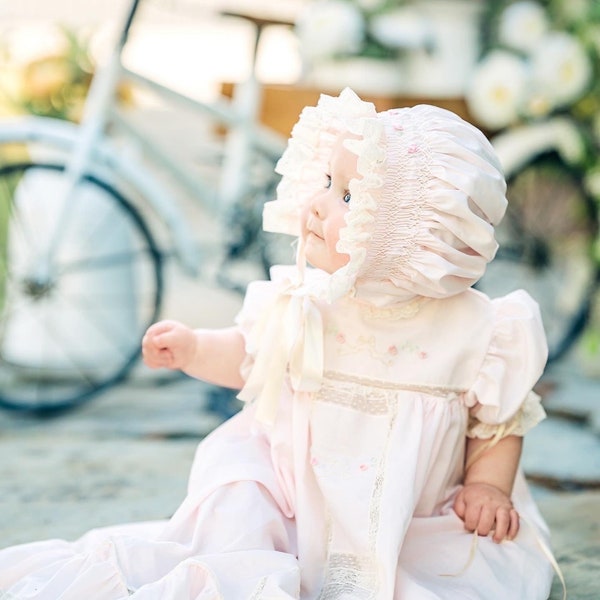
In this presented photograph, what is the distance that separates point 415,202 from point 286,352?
30 cm

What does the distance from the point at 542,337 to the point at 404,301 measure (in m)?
0.22

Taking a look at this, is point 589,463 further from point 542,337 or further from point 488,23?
point 488,23

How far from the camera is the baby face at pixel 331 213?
1.51 meters

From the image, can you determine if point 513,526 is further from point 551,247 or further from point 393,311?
point 551,247

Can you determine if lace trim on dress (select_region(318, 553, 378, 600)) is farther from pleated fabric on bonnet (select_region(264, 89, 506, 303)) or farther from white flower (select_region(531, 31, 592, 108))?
white flower (select_region(531, 31, 592, 108))

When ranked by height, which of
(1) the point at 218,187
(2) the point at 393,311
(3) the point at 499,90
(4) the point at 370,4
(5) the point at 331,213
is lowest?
(2) the point at 393,311

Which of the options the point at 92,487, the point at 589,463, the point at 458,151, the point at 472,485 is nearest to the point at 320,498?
the point at 472,485

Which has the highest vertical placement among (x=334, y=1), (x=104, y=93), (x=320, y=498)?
(x=334, y=1)

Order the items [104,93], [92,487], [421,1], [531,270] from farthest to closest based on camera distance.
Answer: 1. [421,1]
2. [531,270]
3. [104,93]
4. [92,487]

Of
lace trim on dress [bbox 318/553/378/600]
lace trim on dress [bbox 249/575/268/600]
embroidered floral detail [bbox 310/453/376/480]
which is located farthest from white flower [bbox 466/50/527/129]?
lace trim on dress [bbox 249/575/268/600]

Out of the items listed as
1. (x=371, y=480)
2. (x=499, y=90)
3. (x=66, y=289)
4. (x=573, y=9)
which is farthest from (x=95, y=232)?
(x=573, y=9)

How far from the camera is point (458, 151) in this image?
147 cm

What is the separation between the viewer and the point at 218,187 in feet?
11.9

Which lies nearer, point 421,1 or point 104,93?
point 104,93
